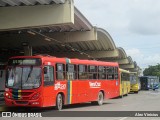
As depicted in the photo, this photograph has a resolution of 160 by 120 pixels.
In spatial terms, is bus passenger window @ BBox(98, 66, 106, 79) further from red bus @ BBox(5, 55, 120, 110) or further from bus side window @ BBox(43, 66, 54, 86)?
bus side window @ BBox(43, 66, 54, 86)

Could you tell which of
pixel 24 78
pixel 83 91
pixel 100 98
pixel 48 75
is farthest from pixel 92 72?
pixel 24 78

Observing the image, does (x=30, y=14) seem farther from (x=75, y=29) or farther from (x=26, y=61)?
(x=75, y=29)

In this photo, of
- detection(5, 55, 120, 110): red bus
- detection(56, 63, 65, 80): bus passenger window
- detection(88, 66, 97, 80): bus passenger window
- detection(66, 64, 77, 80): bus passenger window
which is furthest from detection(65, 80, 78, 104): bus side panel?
detection(88, 66, 97, 80): bus passenger window

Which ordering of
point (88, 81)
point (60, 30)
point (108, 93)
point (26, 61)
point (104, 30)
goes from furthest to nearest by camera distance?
point (104, 30) → point (60, 30) → point (108, 93) → point (88, 81) → point (26, 61)

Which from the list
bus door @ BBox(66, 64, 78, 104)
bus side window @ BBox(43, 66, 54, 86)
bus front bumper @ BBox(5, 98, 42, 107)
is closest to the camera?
bus front bumper @ BBox(5, 98, 42, 107)

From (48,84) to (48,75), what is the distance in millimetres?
457

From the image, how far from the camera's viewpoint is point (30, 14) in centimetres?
2320

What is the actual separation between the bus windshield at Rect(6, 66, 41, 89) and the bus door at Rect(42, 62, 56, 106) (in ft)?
1.28

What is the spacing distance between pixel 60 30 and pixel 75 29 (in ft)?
4.93

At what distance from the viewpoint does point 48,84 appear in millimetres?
19438

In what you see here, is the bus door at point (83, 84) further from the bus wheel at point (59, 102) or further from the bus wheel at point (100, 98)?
the bus wheel at point (59, 102)

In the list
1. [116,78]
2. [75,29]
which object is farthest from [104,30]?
[116,78]

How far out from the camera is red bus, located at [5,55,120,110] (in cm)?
1873

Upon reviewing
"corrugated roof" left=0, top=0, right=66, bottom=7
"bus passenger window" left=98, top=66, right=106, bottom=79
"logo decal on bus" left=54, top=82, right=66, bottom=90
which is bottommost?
"logo decal on bus" left=54, top=82, right=66, bottom=90
